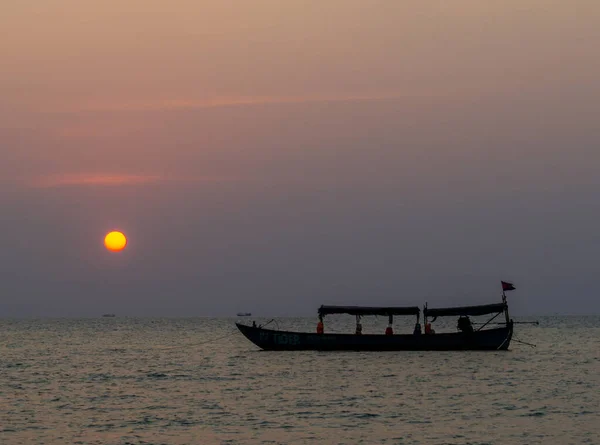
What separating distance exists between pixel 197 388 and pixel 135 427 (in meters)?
14.6

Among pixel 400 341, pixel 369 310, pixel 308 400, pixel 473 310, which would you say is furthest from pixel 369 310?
pixel 308 400

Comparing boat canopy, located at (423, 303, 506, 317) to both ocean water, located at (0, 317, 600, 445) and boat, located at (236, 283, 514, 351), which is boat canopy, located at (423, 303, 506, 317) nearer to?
boat, located at (236, 283, 514, 351)

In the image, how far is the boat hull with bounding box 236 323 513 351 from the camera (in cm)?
6700

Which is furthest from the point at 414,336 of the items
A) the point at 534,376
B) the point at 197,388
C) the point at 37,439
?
the point at 37,439

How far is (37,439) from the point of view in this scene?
1330 inches

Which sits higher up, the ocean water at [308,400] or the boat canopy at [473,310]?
the boat canopy at [473,310]

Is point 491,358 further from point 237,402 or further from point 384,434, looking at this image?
point 384,434

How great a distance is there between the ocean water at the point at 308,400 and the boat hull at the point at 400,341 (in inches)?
38.1

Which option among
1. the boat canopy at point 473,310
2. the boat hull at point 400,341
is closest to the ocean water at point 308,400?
the boat hull at point 400,341

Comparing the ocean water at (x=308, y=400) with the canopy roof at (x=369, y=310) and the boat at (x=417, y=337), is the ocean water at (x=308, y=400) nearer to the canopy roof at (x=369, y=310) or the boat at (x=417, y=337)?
the boat at (x=417, y=337)

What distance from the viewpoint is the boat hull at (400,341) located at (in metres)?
67.0

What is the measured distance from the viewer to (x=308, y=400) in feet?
147

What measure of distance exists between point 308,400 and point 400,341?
74.9ft

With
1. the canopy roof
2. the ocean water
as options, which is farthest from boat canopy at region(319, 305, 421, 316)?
the ocean water
